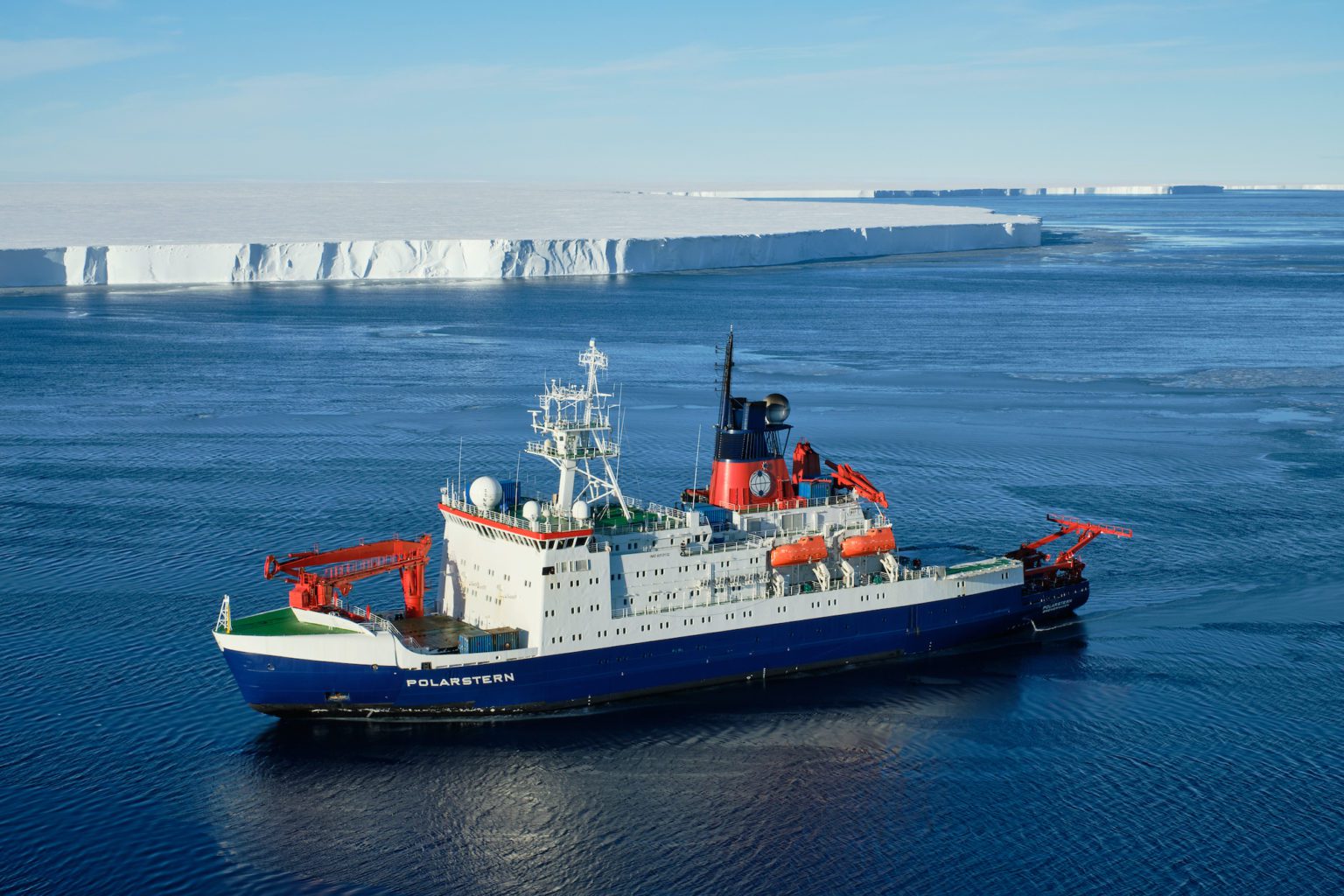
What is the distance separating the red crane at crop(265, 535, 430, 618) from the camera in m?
25.3

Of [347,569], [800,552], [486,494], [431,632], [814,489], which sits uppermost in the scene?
[486,494]

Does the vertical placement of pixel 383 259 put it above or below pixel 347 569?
above

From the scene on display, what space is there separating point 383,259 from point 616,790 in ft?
250

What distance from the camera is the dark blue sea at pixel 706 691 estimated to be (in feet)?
67.3

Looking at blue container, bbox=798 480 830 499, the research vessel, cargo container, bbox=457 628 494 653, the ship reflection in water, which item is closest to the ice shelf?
the research vessel

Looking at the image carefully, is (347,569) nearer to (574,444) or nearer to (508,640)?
(508,640)

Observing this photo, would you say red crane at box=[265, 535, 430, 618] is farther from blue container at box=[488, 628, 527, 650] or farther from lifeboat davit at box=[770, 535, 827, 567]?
lifeboat davit at box=[770, 535, 827, 567]

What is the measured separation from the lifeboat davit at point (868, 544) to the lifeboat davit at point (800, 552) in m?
0.82

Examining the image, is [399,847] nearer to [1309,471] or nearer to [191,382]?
[1309,471]

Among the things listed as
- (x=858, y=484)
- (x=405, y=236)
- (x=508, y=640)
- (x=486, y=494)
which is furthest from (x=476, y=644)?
(x=405, y=236)

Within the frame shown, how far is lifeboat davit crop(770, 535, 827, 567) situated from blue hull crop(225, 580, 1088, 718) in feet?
4.17

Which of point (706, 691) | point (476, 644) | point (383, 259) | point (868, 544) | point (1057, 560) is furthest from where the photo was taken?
point (383, 259)

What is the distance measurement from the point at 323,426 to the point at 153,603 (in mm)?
19907

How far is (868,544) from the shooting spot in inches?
1115
